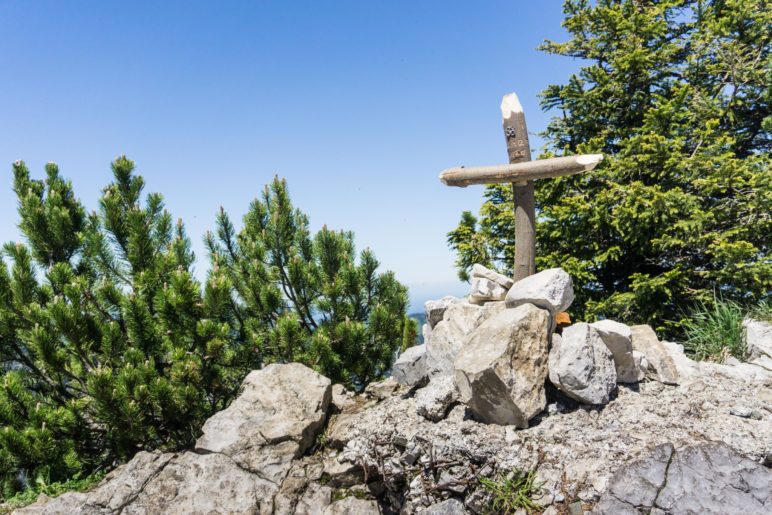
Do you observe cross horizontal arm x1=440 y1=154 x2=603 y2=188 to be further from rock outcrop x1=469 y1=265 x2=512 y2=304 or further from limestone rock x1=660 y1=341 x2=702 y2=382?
limestone rock x1=660 y1=341 x2=702 y2=382

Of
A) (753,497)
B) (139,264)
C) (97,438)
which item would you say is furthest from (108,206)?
(753,497)

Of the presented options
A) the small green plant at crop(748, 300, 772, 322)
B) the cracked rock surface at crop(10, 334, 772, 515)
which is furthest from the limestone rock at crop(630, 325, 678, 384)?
the small green plant at crop(748, 300, 772, 322)

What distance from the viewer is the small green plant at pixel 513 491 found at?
4.34 meters

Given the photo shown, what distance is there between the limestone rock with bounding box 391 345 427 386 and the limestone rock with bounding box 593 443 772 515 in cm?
298

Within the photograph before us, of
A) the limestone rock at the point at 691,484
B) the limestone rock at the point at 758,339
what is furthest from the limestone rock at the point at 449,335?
the limestone rock at the point at 758,339

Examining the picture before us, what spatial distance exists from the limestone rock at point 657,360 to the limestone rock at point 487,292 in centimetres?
198

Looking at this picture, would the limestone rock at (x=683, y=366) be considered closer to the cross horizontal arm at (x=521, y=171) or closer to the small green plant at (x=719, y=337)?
the small green plant at (x=719, y=337)

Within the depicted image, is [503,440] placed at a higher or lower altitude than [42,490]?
higher

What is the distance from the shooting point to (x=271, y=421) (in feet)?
19.6

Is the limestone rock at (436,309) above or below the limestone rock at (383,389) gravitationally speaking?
above

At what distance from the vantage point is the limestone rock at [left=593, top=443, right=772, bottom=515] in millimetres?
3924

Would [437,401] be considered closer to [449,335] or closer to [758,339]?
[449,335]

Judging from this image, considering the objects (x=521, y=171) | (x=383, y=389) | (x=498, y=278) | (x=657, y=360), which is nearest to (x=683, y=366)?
(x=657, y=360)

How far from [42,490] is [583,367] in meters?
7.62
